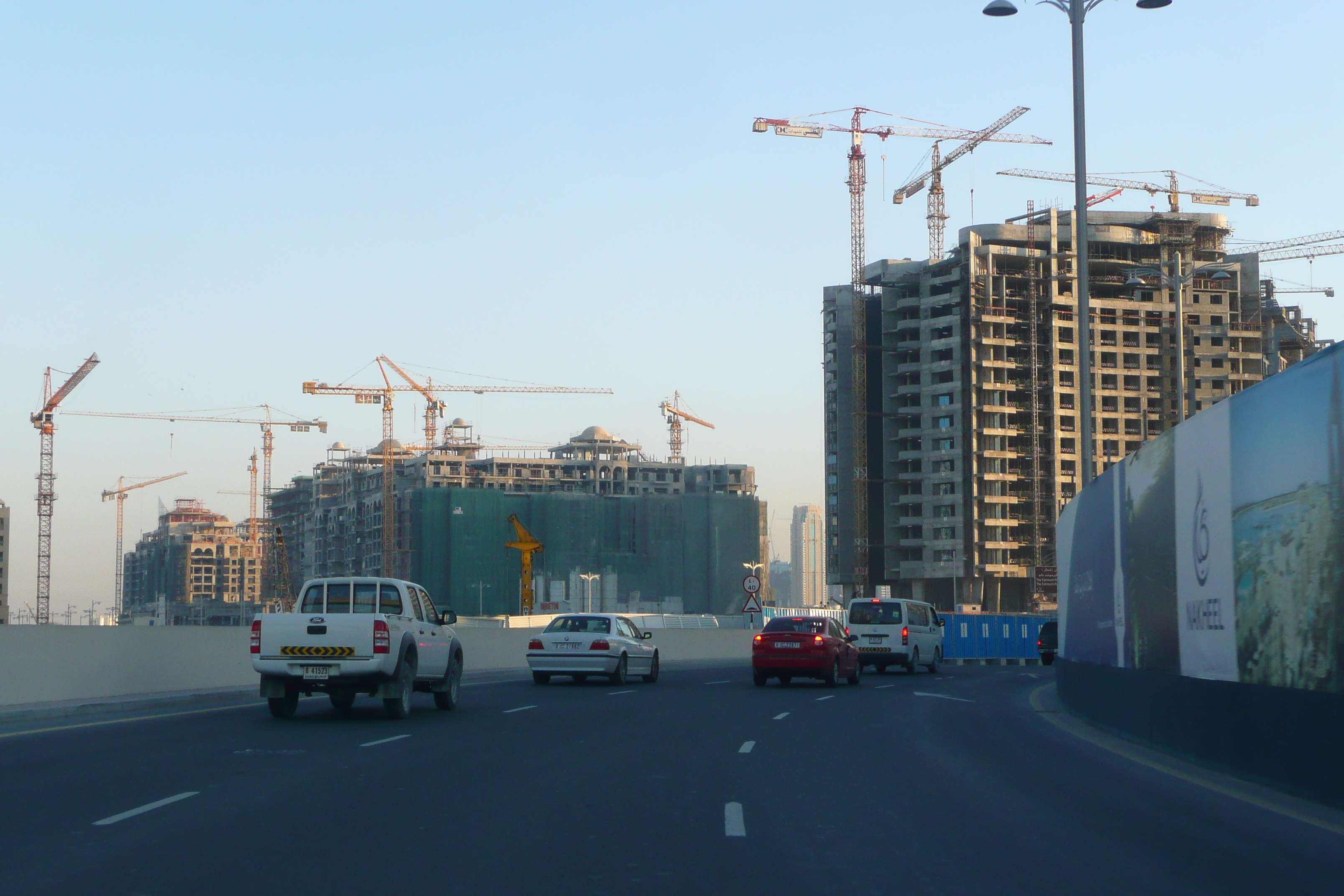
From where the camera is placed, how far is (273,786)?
12492mm

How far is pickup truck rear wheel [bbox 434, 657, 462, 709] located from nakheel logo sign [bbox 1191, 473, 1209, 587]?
12.0 metres

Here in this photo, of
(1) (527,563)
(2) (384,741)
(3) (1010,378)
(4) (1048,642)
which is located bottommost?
(4) (1048,642)

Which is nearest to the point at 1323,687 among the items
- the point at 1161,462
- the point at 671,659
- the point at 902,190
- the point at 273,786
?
the point at 1161,462

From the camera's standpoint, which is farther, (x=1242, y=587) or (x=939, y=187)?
(x=939, y=187)

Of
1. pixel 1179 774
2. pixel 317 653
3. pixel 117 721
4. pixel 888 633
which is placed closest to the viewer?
pixel 1179 774

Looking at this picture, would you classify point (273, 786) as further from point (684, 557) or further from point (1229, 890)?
point (684, 557)

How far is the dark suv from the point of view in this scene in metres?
47.5

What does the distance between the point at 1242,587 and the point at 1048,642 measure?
122 ft

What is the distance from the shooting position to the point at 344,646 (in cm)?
2025

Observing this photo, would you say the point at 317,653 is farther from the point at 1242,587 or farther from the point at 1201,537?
the point at 1242,587

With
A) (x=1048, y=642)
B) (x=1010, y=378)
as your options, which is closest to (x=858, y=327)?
(x=1010, y=378)

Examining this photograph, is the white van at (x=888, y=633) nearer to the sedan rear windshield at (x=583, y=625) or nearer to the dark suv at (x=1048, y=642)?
the dark suv at (x=1048, y=642)

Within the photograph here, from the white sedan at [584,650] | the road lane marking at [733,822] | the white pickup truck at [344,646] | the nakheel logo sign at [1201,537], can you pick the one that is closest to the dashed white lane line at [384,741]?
the white pickup truck at [344,646]

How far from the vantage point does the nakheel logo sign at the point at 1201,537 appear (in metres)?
15.2
